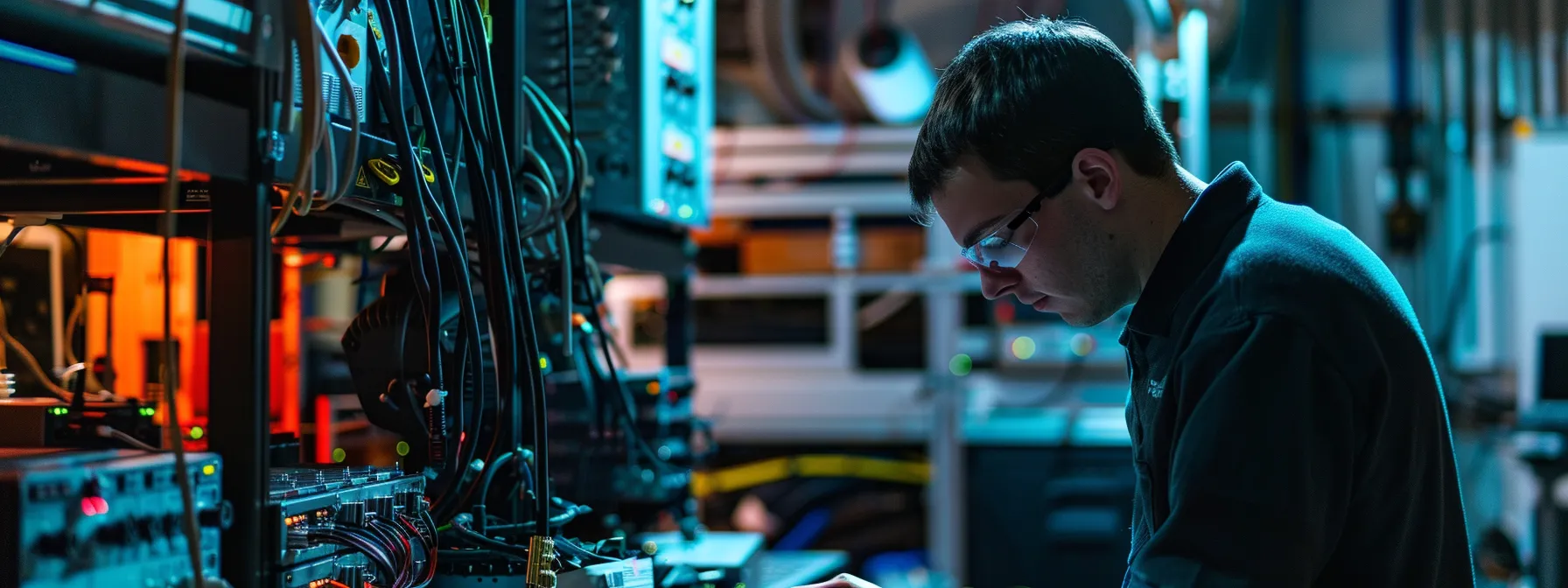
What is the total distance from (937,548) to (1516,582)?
1.72 m

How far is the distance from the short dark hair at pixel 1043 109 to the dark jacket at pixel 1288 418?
0.09 metres

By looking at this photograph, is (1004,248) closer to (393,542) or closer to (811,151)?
(393,542)

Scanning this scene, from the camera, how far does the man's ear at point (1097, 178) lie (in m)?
1.02

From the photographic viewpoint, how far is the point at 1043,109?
1014 millimetres

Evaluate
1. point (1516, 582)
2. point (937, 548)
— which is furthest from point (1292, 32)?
point (937, 548)

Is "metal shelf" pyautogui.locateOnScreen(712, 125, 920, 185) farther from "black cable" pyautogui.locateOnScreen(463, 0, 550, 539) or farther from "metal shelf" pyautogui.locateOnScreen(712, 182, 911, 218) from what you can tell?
"black cable" pyautogui.locateOnScreen(463, 0, 550, 539)

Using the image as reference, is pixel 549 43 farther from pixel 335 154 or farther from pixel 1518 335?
pixel 1518 335

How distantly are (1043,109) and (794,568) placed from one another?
1.21 meters

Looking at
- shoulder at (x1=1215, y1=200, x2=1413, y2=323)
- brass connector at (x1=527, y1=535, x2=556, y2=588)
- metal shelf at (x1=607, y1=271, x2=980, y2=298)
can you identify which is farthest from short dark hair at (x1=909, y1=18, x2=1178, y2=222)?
metal shelf at (x1=607, y1=271, x2=980, y2=298)

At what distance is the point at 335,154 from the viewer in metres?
0.96

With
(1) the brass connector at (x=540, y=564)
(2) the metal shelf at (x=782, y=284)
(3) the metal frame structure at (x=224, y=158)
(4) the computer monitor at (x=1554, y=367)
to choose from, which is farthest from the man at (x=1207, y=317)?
(4) the computer monitor at (x=1554, y=367)

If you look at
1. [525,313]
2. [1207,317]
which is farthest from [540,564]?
[1207,317]

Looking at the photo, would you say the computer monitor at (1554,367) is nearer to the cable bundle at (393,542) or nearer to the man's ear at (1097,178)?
the man's ear at (1097,178)

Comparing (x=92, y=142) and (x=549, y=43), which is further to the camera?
(x=549, y=43)
